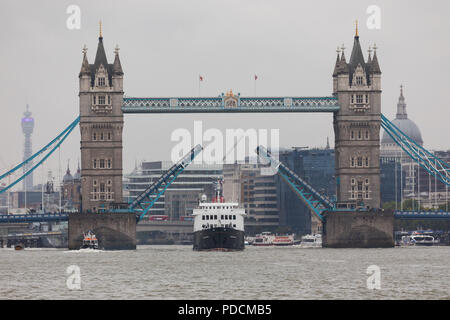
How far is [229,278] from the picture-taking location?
84000mm

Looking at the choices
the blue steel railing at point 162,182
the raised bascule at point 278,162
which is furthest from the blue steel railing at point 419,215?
the blue steel railing at point 162,182

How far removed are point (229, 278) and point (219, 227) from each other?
167ft

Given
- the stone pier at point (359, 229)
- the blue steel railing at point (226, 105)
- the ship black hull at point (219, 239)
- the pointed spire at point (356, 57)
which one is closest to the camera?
the ship black hull at point (219, 239)

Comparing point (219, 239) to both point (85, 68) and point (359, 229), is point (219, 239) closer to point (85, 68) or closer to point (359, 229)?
point (359, 229)

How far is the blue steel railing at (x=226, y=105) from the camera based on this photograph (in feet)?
482

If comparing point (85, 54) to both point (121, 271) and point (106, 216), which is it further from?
point (121, 271)

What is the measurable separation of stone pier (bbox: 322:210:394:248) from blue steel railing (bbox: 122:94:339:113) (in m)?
13.1

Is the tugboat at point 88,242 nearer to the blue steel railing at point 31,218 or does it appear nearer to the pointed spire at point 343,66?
the blue steel railing at point 31,218

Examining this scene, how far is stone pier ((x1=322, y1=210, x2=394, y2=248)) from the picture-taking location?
145 meters

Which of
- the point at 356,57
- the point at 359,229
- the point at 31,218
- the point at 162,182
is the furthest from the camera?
the point at 162,182

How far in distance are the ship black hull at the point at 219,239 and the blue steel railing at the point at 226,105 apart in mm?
16533

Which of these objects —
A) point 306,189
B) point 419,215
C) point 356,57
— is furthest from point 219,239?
point 356,57
